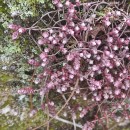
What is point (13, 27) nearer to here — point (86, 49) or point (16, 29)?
point (16, 29)

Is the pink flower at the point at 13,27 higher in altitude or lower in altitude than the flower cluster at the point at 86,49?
higher

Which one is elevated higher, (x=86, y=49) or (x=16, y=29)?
(x=16, y=29)

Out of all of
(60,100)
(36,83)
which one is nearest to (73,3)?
(36,83)

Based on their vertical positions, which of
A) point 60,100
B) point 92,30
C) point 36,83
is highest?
point 92,30

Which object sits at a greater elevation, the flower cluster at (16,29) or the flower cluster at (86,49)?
the flower cluster at (16,29)

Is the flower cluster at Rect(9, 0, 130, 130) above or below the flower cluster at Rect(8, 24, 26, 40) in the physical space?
below

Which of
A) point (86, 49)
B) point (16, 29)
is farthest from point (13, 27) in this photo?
point (86, 49)

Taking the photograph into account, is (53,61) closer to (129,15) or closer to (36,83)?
(36,83)

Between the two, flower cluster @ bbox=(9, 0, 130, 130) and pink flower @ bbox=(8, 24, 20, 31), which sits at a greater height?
pink flower @ bbox=(8, 24, 20, 31)
